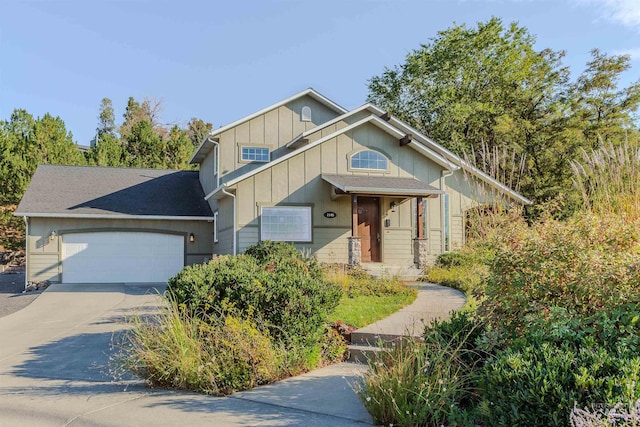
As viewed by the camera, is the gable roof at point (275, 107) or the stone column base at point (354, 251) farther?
the gable roof at point (275, 107)

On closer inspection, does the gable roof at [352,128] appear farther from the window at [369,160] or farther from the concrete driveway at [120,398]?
the concrete driveway at [120,398]

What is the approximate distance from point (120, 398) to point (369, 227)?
472 inches

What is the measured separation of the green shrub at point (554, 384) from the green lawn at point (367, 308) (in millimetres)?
4025

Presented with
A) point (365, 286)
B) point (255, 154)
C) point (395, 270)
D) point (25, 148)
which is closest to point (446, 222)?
point (395, 270)

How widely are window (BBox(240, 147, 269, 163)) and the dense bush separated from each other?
1250 centimetres

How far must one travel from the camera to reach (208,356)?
540 cm

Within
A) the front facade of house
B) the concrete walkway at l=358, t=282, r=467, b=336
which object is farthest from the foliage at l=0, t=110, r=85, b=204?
the concrete walkway at l=358, t=282, r=467, b=336

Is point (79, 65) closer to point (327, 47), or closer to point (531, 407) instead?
point (327, 47)

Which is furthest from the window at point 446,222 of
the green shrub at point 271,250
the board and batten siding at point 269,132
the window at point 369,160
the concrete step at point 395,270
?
the green shrub at point 271,250

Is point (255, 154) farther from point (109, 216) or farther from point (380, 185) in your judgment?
point (380, 185)

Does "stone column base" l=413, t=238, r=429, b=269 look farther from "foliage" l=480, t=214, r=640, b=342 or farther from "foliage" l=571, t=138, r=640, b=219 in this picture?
"foliage" l=480, t=214, r=640, b=342

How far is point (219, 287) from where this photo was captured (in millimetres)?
6293

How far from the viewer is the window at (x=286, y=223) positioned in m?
15.2

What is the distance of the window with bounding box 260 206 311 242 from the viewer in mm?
15227
